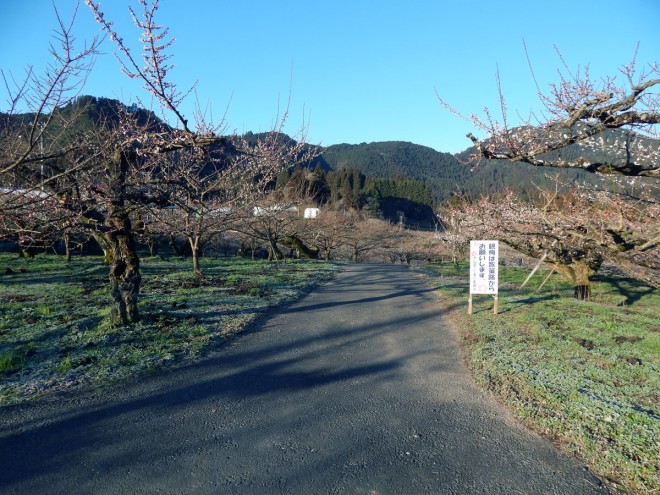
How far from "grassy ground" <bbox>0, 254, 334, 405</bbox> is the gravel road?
54cm

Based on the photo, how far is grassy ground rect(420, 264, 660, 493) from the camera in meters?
3.84

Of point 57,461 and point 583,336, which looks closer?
A: point 57,461

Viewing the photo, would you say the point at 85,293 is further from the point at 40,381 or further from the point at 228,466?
the point at 228,466

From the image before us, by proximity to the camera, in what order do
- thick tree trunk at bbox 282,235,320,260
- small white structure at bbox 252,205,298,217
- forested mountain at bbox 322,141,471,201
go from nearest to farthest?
1. small white structure at bbox 252,205,298,217
2. thick tree trunk at bbox 282,235,320,260
3. forested mountain at bbox 322,141,471,201

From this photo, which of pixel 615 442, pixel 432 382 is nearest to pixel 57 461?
pixel 432 382

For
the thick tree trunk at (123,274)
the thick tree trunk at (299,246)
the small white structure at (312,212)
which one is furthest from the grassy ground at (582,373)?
the small white structure at (312,212)

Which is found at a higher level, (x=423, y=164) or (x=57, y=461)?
(x=423, y=164)

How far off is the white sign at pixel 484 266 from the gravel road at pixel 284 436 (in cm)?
394

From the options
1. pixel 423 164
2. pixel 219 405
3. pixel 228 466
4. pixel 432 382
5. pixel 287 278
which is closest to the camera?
pixel 228 466

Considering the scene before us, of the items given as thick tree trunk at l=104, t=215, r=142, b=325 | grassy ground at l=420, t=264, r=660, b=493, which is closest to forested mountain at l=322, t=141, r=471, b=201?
grassy ground at l=420, t=264, r=660, b=493

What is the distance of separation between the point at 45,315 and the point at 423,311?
322 inches

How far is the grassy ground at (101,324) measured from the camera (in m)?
5.43

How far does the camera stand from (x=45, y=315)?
827 centimetres

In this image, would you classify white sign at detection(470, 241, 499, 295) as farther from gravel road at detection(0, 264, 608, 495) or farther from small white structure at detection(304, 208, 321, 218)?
small white structure at detection(304, 208, 321, 218)
